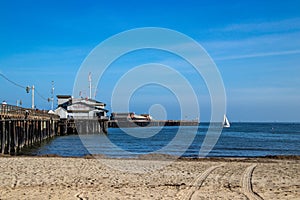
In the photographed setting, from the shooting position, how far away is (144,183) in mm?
12469

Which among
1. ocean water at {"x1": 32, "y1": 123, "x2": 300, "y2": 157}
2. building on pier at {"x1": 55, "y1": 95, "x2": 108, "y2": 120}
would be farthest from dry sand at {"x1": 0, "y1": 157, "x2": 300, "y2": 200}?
building on pier at {"x1": 55, "y1": 95, "x2": 108, "y2": 120}

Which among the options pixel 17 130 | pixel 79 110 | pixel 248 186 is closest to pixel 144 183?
pixel 248 186

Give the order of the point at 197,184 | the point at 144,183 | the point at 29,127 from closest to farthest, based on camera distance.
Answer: the point at 197,184
the point at 144,183
the point at 29,127

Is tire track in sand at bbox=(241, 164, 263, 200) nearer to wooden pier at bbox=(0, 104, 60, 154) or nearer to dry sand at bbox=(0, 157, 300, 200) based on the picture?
dry sand at bbox=(0, 157, 300, 200)

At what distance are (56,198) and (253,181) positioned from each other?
6937mm

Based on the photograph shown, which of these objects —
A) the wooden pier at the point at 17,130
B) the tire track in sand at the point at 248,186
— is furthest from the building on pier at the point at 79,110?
the tire track in sand at the point at 248,186

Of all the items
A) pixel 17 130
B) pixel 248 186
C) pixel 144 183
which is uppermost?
pixel 17 130

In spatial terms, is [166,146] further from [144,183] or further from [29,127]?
[144,183]

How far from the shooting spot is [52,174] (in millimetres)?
14102

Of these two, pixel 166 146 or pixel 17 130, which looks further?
pixel 166 146

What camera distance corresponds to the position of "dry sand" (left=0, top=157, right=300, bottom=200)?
10198mm

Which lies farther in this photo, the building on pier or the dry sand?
the building on pier

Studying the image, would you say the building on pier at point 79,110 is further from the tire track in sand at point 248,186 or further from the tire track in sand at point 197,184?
the tire track in sand at point 248,186

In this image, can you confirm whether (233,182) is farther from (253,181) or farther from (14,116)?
(14,116)
